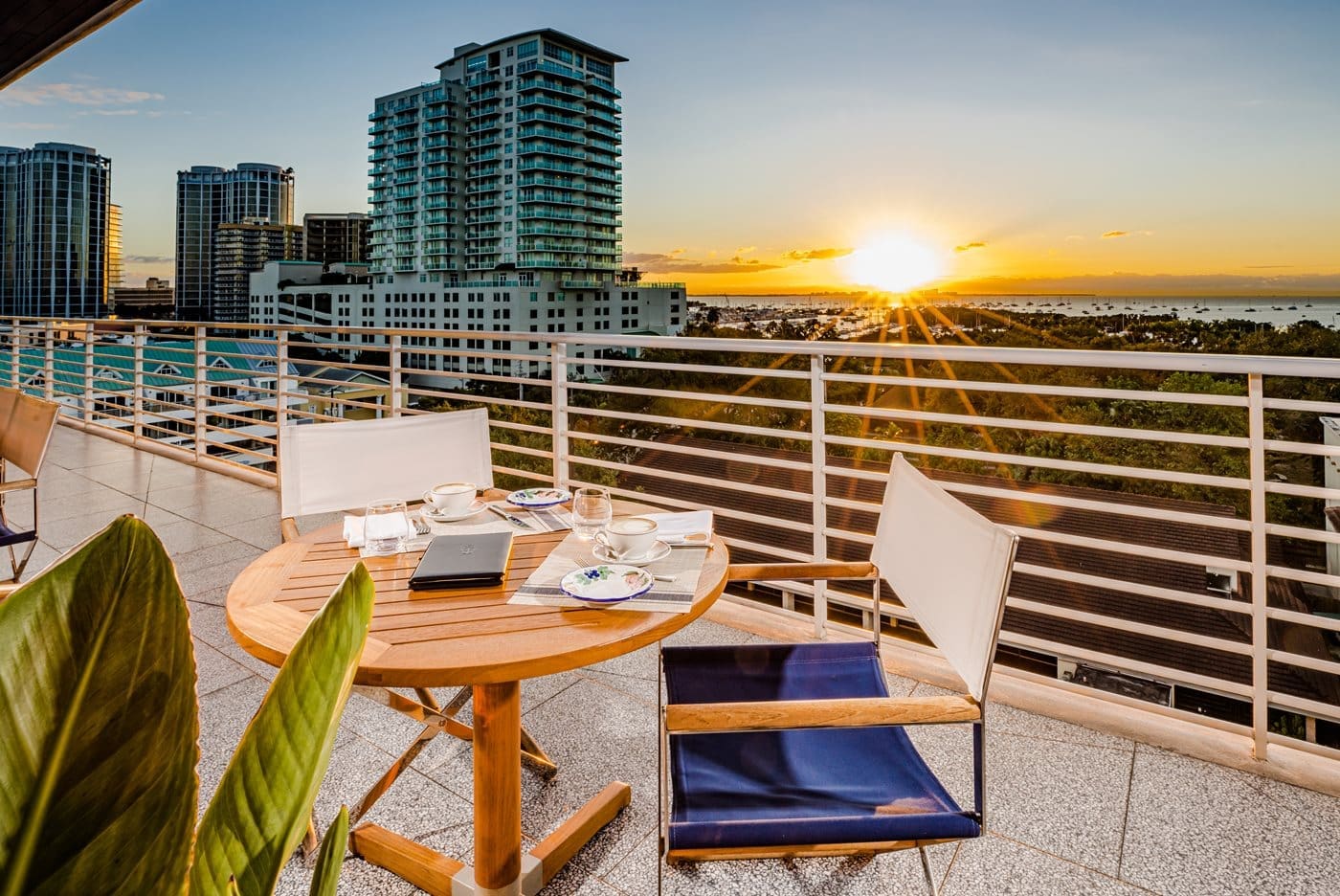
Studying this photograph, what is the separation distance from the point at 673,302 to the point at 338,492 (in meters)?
30.1

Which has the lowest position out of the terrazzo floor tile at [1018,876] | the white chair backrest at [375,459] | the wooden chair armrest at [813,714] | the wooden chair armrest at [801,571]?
the terrazzo floor tile at [1018,876]

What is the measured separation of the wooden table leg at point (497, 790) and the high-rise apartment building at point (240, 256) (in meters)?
26.6

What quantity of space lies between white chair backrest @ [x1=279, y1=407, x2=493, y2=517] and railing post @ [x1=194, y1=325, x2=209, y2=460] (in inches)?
155

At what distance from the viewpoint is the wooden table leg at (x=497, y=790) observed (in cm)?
144

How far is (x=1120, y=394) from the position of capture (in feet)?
7.14

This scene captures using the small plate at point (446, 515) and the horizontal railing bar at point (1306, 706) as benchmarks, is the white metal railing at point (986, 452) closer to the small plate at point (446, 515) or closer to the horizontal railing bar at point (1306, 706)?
the horizontal railing bar at point (1306, 706)

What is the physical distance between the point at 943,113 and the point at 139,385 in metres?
14.6

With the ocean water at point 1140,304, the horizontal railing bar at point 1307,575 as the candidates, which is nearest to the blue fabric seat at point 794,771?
the horizontal railing bar at point 1307,575

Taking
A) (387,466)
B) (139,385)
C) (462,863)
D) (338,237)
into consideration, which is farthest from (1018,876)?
(338,237)

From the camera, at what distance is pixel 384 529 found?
5.53 ft

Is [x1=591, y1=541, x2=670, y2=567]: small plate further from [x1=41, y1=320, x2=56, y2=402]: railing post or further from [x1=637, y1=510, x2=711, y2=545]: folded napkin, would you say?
[x1=41, y1=320, x2=56, y2=402]: railing post

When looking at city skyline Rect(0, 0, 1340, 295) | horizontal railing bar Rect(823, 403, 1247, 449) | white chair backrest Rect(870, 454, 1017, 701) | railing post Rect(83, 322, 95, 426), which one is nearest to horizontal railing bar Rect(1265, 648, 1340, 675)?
horizontal railing bar Rect(823, 403, 1247, 449)

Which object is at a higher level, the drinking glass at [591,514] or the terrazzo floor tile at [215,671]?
the drinking glass at [591,514]

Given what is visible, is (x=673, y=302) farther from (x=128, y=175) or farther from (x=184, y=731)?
(x=184, y=731)
